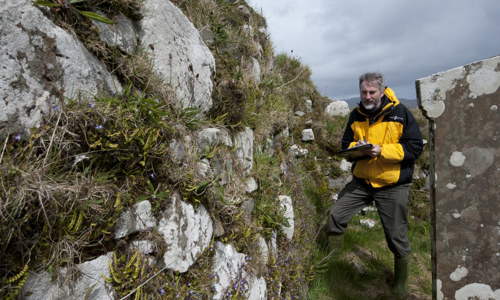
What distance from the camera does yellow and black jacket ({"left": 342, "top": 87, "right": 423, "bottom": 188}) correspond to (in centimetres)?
375

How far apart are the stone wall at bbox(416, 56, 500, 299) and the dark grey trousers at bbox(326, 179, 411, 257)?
0.94 m

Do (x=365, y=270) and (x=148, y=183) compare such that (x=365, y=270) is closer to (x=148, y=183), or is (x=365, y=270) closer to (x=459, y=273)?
(x=459, y=273)

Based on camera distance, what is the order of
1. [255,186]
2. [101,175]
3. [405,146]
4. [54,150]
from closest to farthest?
[54,150]
[101,175]
[255,186]
[405,146]

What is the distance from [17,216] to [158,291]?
0.97m

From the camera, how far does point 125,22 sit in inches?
100

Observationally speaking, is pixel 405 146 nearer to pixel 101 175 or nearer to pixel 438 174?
pixel 438 174

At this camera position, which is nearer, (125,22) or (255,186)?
(125,22)

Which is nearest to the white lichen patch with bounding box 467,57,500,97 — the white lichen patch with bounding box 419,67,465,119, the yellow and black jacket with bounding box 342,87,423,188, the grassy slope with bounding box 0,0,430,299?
the white lichen patch with bounding box 419,67,465,119

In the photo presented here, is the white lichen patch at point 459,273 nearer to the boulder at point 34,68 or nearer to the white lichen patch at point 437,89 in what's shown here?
the white lichen patch at point 437,89

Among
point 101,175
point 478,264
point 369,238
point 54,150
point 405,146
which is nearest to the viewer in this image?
point 54,150

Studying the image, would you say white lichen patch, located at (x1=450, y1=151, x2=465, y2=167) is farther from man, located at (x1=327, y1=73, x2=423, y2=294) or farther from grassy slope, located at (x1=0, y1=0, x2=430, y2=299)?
grassy slope, located at (x1=0, y1=0, x2=430, y2=299)

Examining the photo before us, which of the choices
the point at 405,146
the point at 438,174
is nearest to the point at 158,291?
the point at 438,174

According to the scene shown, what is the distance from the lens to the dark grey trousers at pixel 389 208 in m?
3.90

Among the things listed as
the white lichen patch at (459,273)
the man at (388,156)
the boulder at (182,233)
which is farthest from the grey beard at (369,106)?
the boulder at (182,233)
